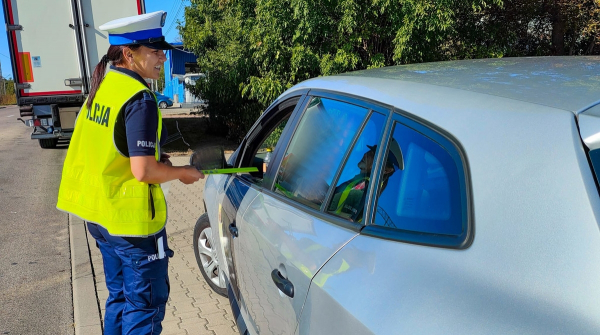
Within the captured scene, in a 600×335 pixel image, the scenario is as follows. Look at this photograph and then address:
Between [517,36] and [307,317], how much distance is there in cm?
805

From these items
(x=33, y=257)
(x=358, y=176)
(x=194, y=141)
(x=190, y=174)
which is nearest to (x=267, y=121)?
(x=190, y=174)

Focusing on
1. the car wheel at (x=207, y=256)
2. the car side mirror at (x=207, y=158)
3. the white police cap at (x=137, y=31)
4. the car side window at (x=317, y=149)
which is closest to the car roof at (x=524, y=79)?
the car side window at (x=317, y=149)

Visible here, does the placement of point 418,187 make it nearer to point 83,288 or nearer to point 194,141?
point 83,288

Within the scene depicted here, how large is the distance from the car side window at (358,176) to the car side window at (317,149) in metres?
0.07

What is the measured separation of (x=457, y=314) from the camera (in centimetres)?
117

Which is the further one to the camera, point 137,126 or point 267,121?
point 267,121

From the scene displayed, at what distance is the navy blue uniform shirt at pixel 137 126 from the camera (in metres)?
2.25

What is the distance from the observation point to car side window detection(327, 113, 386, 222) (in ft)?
5.91

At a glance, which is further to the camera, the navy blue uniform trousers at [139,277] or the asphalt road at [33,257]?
the asphalt road at [33,257]

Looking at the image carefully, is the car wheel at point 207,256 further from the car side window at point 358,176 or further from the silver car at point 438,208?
the car side window at point 358,176

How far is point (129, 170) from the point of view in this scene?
240cm

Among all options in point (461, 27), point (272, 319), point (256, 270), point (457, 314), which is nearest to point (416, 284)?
point (457, 314)

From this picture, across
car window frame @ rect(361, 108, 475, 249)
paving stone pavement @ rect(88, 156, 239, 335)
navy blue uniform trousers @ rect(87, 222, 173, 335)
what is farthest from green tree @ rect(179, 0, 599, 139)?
car window frame @ rect(361, 108, 475, 249)

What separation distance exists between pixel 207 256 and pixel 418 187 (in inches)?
109
